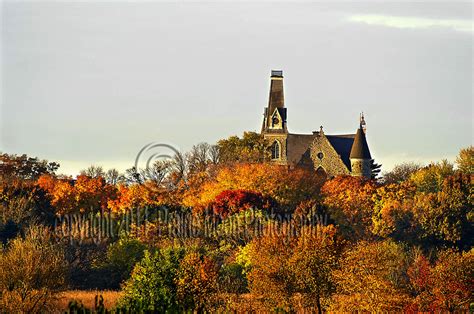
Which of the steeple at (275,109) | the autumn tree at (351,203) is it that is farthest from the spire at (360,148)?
the autumn tree at (351,203)

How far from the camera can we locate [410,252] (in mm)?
88188

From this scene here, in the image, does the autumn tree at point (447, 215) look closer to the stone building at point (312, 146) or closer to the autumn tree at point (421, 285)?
the autumn tree at point (421, 285)

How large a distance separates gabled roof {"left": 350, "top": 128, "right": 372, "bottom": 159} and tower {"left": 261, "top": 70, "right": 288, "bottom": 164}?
29.9 ft

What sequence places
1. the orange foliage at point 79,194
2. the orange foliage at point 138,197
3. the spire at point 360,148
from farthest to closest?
the spire at point 360,148, the orange foliage at point 79,194, the orange foliage at point 138,197

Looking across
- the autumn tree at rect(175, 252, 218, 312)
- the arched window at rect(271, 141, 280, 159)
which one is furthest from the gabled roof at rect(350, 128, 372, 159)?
the autumn tree at rect(175, 252, 218, 312)

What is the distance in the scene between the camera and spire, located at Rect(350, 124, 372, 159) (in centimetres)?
14612

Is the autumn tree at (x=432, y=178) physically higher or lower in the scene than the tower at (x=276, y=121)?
lower

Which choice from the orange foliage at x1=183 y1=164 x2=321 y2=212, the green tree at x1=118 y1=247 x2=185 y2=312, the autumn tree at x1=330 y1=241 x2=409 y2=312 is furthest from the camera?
the orange foliage at x1=183 y1=164 x2=321 y2=212

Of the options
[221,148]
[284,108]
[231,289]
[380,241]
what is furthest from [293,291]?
[284,108]

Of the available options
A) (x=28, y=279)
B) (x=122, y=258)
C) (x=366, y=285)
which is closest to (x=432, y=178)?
(x=122, y=258)

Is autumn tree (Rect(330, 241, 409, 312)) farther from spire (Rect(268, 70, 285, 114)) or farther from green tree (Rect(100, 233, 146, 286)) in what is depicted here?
spire (Rect(268, 70, 285, 114))

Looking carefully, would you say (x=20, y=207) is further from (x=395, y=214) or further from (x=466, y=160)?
(x=466, y=160)

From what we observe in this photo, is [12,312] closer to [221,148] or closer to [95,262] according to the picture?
[95,262]

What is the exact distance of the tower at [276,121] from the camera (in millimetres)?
154875
